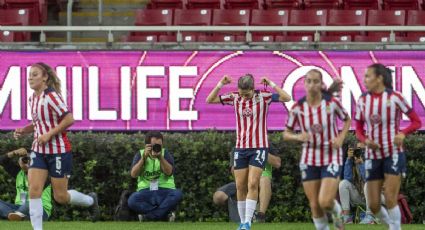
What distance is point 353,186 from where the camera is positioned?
1811cm

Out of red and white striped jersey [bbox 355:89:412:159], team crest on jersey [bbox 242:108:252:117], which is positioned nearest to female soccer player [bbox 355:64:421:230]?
red and white striped jersey [bbox 355:89:412:159]

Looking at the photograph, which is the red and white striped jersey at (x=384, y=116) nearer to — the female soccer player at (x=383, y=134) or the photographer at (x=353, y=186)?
the female soccer player at (x=383, y=134)

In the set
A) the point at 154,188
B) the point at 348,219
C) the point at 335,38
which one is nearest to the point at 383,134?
the point at 348,219

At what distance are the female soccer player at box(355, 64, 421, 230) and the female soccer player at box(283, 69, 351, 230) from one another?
1.34 feet

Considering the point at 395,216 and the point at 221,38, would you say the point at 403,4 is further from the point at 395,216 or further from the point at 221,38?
the point at 395,216

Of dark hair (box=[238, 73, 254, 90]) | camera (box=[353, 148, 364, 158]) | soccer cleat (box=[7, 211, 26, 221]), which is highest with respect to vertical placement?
dark hair (box=[238, 73, 254, 90])

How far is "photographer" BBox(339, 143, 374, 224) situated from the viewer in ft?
59.1

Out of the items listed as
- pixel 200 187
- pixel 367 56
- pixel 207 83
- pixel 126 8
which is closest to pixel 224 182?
pixel 200 187

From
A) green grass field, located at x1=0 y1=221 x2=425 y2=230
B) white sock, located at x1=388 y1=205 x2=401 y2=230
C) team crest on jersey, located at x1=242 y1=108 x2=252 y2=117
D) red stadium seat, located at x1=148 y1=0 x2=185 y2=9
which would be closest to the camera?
white sock, located at x1=388 y1=205 x2=401 y2=230

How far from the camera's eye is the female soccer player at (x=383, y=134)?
521 inches

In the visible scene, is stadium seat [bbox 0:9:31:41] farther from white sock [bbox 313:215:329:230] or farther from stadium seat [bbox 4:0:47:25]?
white sock [bbox 313:215:329:230]

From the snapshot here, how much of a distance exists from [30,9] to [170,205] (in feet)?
19.2

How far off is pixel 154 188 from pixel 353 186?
2798 mm

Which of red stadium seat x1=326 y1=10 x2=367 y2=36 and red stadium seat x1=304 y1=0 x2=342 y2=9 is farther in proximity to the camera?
red stadium seat x1=304 y1=0 x2=342 y2=9
